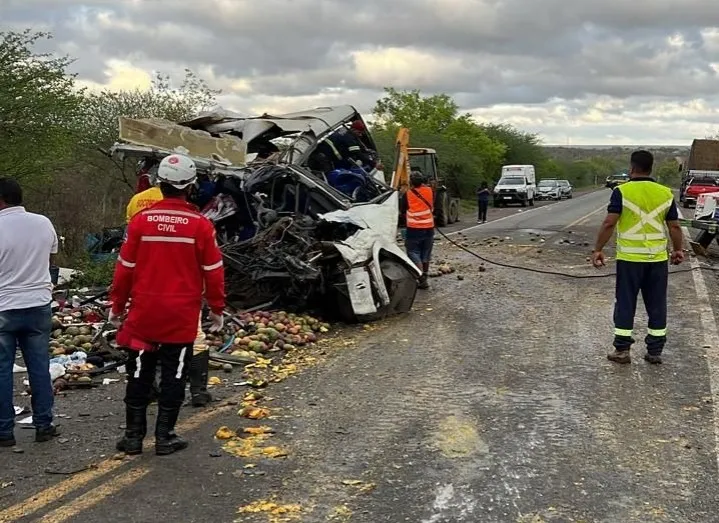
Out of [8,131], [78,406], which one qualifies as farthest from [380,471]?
[8,131]

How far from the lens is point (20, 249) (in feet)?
15.5

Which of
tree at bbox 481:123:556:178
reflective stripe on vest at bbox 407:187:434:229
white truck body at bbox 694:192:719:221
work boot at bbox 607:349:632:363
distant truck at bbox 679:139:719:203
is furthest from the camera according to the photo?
tree at bbox 481:123:556:178

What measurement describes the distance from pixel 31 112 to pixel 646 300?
37.3ft

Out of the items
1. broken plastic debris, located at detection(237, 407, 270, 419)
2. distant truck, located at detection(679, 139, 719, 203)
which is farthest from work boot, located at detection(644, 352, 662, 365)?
distant truck, located at detection(679, 139, 719, 203)

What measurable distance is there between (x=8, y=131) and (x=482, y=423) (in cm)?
1144

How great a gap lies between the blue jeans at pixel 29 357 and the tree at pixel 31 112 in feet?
30.8

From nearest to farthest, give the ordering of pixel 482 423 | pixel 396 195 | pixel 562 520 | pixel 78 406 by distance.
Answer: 1. pixel 562 520
2. pixel 482 423
3. pixel 78 406
4. pixel 396 195

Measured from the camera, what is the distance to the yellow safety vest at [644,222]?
665cm

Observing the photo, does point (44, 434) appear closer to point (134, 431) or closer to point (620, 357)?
point (134, 431)

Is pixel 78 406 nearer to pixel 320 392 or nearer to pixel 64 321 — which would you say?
pixel 320 392

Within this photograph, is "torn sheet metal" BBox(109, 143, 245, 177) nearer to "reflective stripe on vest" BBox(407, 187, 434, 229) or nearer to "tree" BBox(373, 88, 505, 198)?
"reflective stripe on vest" BBox(407, 187, 434, 229)

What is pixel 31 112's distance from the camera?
538 inches

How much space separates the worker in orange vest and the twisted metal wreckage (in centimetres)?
100

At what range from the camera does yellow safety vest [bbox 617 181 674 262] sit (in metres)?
6.65
